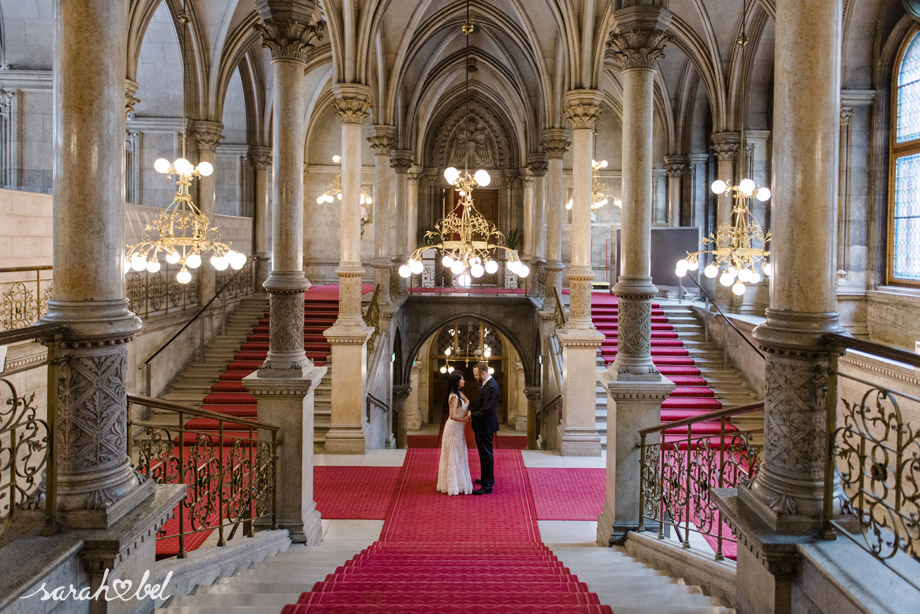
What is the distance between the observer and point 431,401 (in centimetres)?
2561

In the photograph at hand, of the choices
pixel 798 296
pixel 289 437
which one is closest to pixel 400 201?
pixel 289 437

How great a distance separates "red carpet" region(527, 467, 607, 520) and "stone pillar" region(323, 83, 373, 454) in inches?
111

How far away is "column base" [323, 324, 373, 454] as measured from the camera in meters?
10.5

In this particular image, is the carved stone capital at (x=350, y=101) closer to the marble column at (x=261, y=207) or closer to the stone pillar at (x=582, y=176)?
the stone pillar at (x=582, y=176)

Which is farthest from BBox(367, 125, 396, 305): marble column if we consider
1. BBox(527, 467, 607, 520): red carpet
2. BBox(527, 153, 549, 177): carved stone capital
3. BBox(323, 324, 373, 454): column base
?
BBox(527, 467, 607, 520): red carpet

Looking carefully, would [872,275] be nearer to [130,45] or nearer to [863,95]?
[863,95]

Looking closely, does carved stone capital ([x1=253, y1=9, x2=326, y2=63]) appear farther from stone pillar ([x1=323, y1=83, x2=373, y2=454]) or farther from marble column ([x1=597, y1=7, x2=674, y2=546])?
stone pillar ([x1=323, y1=83, x2=373, y2=454])

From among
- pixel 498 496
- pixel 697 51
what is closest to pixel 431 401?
pixel 697 51

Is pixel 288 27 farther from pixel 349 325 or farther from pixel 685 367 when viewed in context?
pixel 685 367

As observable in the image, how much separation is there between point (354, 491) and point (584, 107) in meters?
6.36

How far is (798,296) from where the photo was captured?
3.35 m

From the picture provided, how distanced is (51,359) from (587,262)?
337 inches

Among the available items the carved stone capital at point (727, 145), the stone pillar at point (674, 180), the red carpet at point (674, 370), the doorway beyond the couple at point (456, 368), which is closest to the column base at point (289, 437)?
the red carpet at point (674, 370)

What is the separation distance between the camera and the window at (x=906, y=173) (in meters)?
10.6
